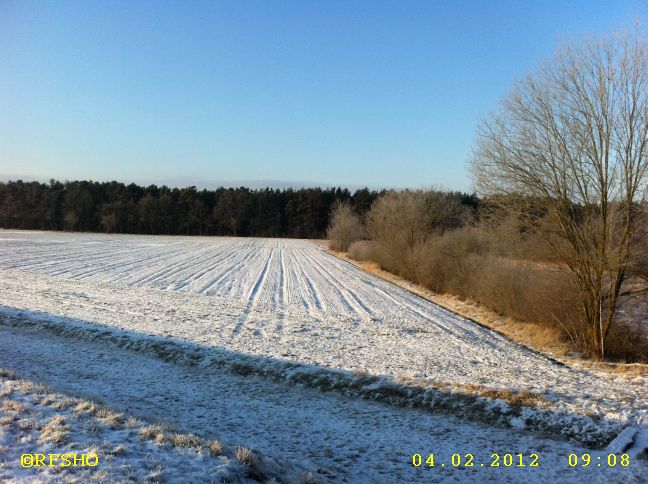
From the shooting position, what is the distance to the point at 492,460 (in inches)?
267

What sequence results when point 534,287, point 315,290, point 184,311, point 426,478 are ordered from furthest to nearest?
point 315,290, point 534,287, point 184,311, point 426,478

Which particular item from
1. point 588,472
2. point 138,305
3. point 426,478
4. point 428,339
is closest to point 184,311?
point 138,305

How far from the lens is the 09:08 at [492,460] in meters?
6.59

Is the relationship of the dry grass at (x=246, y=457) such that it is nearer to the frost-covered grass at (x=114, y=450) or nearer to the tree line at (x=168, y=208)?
the frost-covered grass at (x=114, y=450)

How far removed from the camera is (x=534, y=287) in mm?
19156

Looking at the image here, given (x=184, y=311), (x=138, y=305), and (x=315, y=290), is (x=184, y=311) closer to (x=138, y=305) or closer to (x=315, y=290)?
(x=138, y=305)

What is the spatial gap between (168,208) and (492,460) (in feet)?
384

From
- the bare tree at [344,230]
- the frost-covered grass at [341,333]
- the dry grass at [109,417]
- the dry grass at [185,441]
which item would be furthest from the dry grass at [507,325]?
the bare tree at [344,230]

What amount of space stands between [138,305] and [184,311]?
210 cm

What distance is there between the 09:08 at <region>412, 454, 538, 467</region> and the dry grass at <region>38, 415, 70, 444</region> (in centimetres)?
452

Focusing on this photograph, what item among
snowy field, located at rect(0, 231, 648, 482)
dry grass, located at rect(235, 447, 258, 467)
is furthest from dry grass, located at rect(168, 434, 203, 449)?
snowy field, located at rect(0, 231, 648, 482)

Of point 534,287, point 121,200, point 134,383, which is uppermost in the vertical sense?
point 121,200

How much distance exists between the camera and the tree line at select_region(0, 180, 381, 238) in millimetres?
110812

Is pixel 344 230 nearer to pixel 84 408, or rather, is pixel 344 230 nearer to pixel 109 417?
pixel 84 408
